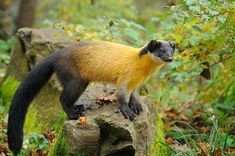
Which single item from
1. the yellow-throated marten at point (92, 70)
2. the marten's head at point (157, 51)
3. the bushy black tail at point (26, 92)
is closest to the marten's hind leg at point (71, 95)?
the yellow-throated marten at point (92, 70)

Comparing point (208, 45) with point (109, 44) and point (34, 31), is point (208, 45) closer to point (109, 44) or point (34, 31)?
point (109, 44)

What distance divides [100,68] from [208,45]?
1.96m

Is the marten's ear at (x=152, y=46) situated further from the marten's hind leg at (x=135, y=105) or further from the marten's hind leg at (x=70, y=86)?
the marten's hind leg at (x=70, y=86)

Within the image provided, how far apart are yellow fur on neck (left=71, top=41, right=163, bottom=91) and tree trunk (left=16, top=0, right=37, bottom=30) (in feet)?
31.9

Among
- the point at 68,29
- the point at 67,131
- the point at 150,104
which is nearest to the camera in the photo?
the point at 67,131

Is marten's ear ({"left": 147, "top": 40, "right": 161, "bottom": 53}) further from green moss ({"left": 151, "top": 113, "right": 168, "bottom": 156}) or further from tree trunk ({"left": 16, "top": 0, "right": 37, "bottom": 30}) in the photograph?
tree trunk ({"left": 16, "top": 0, "right": 37, "bottom": 30})

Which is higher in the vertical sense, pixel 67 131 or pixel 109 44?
pixel 109 44

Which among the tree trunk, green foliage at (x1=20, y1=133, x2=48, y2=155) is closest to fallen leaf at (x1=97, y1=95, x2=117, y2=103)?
green foliage at (x1=20, y1=133, x2=48, y2=155)

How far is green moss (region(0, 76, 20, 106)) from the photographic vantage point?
31.3 feet

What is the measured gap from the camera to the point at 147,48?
695 centimetres

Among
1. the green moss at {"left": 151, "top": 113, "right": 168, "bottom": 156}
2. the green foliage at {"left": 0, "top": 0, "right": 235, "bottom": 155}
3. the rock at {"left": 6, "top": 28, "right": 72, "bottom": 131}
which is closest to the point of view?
the green moss at {"left": 151, "top": 113, "right": 168, "bottom": 156}

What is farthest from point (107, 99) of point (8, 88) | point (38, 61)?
point (8, 88)

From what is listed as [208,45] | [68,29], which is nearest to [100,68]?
[208,45]

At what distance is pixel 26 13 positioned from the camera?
16531 mm
